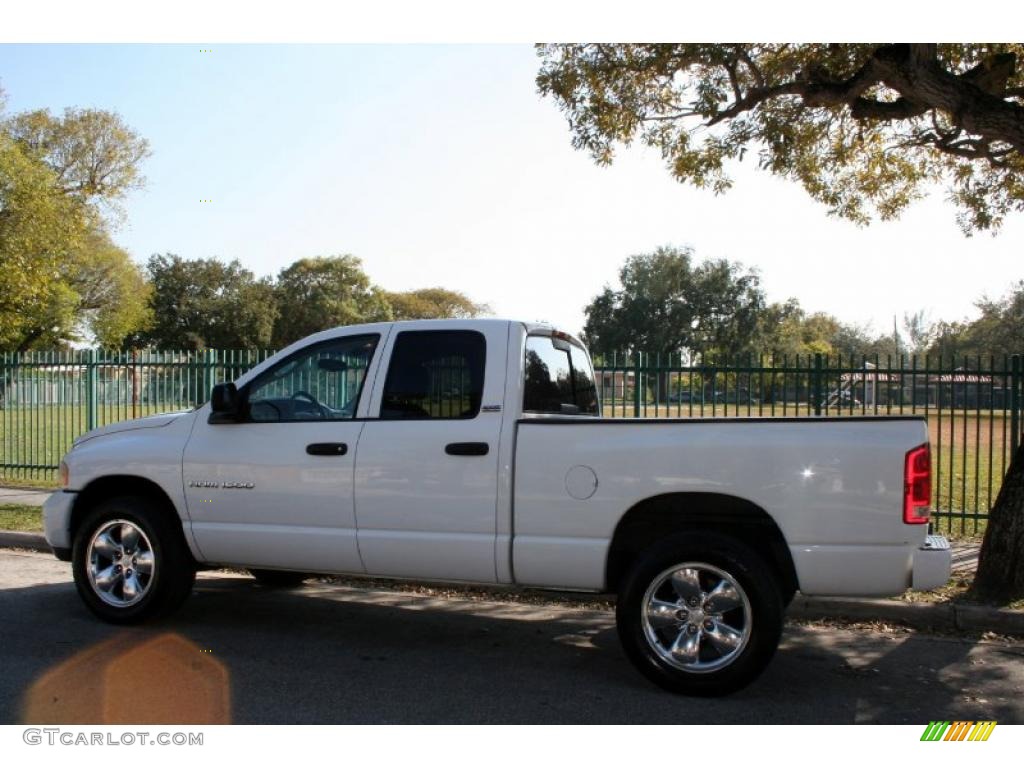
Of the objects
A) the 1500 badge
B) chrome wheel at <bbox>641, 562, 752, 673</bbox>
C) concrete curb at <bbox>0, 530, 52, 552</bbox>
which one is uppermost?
the 1500 badge

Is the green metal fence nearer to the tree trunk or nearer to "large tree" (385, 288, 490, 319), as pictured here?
the tree trunk

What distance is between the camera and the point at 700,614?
510 centimetres

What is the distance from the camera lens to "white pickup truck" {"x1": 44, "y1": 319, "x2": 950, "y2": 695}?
491 centimetres

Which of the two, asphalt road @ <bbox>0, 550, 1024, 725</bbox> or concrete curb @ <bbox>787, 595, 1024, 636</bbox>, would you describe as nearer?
asphalt road @ <bbox>0, 550, 1024, 725</bbox>

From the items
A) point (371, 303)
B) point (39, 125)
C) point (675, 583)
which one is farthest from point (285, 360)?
point (371, 303)

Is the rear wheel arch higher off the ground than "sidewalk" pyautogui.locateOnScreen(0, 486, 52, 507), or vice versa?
the rear wheel arch

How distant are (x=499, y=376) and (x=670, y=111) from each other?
6.48 metres

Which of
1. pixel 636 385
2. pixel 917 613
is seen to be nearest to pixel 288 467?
pixel 917 613

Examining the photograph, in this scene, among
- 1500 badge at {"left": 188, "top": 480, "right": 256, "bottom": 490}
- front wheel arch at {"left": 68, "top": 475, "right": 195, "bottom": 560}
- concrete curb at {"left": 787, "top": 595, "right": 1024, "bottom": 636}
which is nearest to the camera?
1500 badge at {"left": 188, "top": 480, "right": 256, "bottom": 490}

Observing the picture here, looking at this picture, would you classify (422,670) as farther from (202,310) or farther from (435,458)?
(202,310)

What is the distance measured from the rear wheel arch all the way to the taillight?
2.15ft

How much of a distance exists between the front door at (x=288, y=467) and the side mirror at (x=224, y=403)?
0.06 meters
